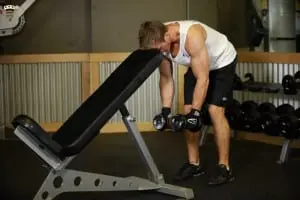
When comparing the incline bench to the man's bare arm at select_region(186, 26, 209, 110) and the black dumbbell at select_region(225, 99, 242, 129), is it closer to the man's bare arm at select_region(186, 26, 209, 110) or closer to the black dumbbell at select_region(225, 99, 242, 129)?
the man's bare arm at select_region(186, 26, 209, 110)

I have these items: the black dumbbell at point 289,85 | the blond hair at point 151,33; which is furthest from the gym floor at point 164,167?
the blond hair at point 151,33

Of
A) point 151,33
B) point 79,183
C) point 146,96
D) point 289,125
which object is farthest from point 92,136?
point 146,96

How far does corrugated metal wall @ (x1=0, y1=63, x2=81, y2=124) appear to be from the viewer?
5555 millimetres

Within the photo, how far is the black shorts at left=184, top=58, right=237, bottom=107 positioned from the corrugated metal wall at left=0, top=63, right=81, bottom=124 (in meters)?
2.21

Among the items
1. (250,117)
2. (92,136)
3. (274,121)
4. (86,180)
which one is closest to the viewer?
(92,136)

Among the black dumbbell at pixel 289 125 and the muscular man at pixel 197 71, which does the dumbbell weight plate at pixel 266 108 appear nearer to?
the black dumbbell at pixel 289 125

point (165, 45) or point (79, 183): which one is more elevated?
point (165, 45)

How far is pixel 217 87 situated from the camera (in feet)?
11.6

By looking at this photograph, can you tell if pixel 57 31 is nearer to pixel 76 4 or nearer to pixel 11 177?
pixel 76 4

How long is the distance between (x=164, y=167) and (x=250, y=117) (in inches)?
30.3

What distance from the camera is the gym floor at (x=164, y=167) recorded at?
11.0 ft

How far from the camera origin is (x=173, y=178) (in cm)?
365

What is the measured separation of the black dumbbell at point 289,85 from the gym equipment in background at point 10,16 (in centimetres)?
251

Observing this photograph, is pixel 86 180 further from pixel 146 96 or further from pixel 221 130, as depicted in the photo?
pixel 146 96
